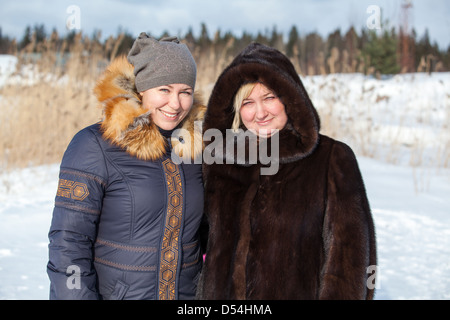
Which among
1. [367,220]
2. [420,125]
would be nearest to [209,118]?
[367,220]

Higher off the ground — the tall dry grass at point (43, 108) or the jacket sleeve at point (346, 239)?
the tall dry grass at point (43, 108)

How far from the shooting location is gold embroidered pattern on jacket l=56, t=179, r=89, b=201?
1444mm

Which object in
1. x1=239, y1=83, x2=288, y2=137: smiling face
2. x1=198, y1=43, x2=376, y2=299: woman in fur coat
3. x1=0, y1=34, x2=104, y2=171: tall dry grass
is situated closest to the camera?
x1=198, y1=43, x2=376, y2=299: woman in fur coat

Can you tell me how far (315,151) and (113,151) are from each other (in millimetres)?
820

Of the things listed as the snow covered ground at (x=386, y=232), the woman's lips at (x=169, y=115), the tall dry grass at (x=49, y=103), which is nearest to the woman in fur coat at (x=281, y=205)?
the woman's lips at (x=169, y=115)

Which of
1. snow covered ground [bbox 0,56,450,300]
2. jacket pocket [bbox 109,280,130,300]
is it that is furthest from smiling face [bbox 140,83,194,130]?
snow covered ground [bbox 0,56,450,300]

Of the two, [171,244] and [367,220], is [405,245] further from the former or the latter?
[171,244]

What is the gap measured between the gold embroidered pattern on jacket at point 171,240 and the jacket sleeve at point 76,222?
0.26 metres

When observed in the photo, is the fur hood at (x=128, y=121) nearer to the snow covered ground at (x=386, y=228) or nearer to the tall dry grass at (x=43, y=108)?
the snow covered ground at (x=386, y=228)

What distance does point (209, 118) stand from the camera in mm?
1938

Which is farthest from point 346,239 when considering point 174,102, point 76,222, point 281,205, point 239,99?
point 76,222

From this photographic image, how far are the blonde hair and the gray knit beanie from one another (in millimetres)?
224

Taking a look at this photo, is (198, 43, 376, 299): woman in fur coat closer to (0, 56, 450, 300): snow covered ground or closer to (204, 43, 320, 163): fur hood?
(204, 43, 320, 163): fur hood

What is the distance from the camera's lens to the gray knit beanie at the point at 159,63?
5.60 ft
